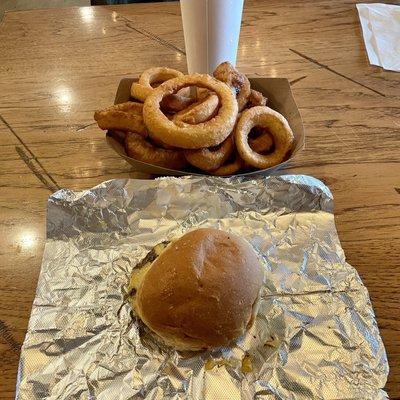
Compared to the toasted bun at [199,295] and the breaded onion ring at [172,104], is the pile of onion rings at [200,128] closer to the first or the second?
the breaded onion ring at [172,104]

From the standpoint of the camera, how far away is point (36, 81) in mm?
1326

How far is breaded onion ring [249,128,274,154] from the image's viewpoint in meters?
1.01

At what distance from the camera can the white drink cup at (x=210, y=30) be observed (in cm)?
111

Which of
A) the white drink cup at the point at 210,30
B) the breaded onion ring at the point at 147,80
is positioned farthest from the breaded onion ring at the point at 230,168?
the white drink cup at the point at 210,30

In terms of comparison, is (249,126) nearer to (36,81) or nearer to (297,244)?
(297,244)

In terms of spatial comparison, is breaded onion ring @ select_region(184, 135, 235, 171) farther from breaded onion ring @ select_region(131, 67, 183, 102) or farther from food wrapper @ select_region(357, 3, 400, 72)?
food wrapper @ select_region(357, 3, 400, 72)

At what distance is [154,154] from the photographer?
0.97m

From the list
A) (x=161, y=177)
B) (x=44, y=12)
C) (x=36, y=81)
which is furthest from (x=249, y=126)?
(x=44, y=12)

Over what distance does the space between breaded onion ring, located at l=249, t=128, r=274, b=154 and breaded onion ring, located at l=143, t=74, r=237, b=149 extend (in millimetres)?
79

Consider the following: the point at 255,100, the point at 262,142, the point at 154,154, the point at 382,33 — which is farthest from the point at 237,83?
the point at 382,33

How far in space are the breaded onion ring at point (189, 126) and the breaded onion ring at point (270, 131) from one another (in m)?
0.03

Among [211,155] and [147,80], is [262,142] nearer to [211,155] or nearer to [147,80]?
[211,155]

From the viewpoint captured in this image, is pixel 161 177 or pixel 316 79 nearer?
pixel 161 177

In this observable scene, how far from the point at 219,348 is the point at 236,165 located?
1.32ft
